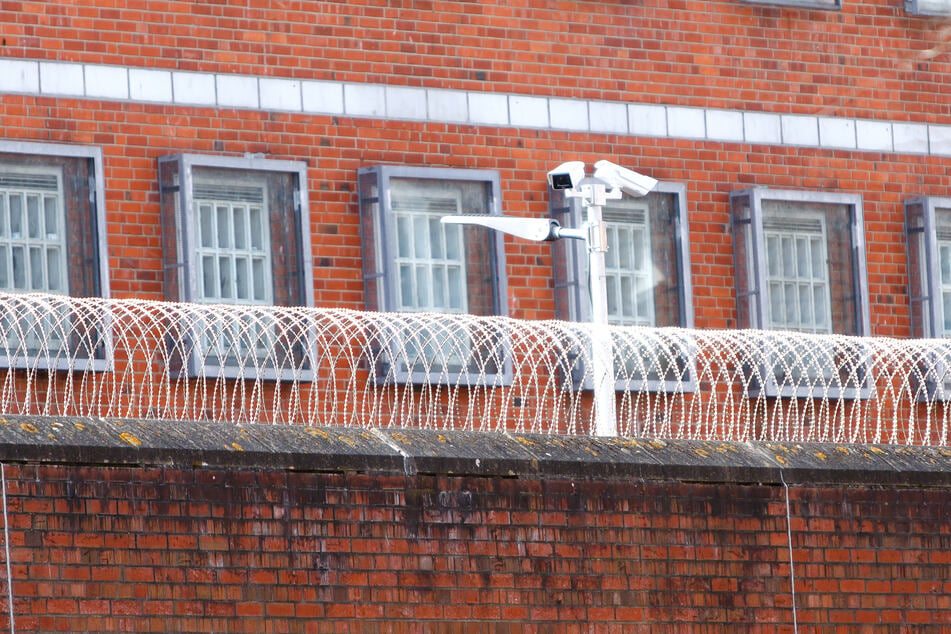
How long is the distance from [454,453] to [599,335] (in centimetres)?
231

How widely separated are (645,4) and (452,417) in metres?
5.13

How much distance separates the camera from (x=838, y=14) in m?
20.8

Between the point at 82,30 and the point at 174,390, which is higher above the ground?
the point at 82,30

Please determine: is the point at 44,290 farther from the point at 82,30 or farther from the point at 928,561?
the point at 928,561

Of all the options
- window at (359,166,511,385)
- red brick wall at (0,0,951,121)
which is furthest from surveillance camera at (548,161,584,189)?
red brick wall at (0,0,951,121)

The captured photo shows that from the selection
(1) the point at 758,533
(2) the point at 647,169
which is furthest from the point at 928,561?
(2) the point at 647,169

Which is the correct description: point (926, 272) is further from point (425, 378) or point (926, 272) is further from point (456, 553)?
point (456, 553)

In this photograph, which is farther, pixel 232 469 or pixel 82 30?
pixel 82 30

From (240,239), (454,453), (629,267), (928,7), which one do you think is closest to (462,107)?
(629,267)

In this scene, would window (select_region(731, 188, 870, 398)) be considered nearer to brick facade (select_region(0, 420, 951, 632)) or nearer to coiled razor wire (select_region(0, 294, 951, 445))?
coiled razor wire (select_region(0, 294, 951, 445))

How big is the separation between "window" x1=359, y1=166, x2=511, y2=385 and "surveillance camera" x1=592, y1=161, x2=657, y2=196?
8.47ft

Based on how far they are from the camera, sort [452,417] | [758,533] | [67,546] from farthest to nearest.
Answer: [452,417] → [758,533] → [67,546]

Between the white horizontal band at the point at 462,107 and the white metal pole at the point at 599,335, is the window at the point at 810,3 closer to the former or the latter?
the white horizontal band at the point at 462,107

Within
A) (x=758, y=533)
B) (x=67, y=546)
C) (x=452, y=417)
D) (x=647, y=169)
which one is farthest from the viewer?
(x=647, y=169)
